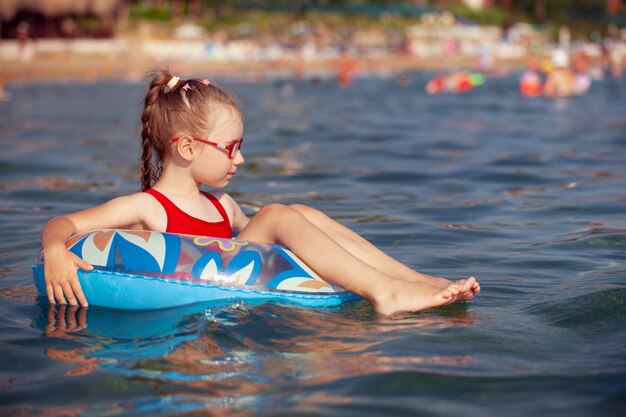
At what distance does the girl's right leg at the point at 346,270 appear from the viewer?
11.3ft

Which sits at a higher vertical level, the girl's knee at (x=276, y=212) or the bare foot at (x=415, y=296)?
the girl's knee at (x=276, y=212)

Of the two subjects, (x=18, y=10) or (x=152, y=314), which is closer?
(x=152, y=314)

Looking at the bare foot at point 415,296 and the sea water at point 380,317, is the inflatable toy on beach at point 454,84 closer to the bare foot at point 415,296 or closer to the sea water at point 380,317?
the sea water at point 380,317

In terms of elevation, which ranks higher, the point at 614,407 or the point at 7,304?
the point at 614,407

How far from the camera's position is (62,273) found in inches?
138

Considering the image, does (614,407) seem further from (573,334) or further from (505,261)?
(505,261)

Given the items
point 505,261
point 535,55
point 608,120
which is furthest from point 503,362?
point 535,55

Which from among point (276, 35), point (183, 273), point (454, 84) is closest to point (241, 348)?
point (183, 273)

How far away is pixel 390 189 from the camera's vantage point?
723 centimetres

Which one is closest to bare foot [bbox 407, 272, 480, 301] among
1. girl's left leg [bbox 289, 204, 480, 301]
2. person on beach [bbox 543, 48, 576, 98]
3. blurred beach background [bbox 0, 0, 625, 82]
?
girl's left leg [bbox 289, 204, 480, 301]

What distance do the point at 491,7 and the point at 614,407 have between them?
7573cm

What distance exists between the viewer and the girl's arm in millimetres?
3479

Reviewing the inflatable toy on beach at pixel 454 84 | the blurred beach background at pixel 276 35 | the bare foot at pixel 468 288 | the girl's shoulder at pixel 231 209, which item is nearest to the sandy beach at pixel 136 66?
the blurred beach background at pixel 276 35

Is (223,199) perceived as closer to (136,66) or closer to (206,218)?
(206,218)
